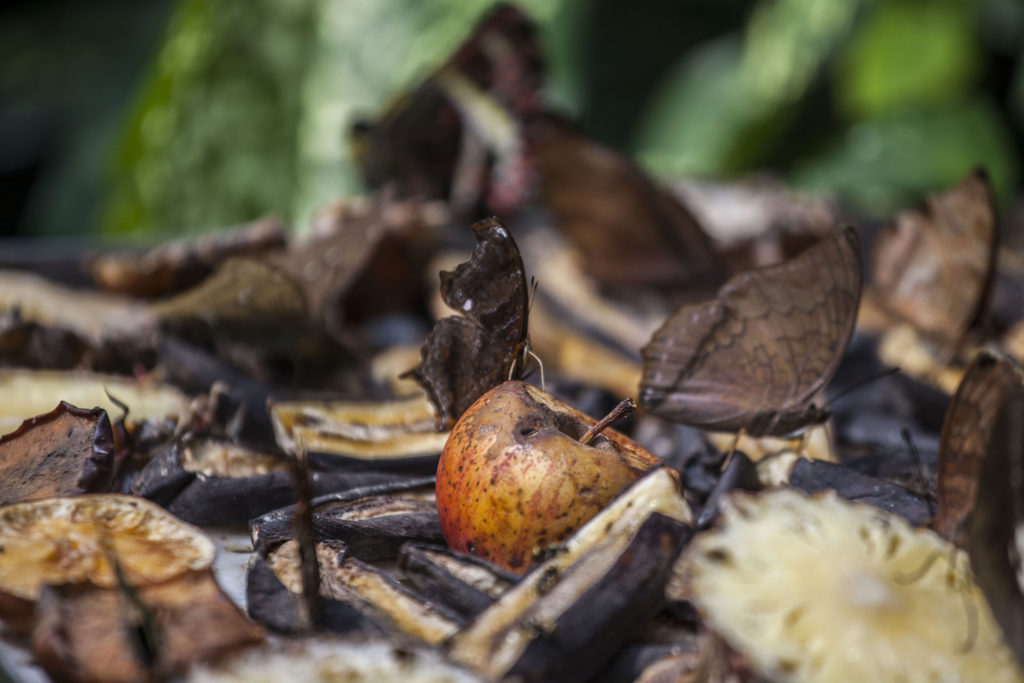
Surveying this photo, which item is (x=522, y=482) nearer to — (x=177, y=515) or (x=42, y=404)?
(x=177, y=515)

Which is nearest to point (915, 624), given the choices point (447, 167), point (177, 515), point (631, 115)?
point (177, 515)

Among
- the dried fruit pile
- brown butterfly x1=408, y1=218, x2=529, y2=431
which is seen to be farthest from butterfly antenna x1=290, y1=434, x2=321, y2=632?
brown butterfly x1=408, y1=218, x2=529, y2=431

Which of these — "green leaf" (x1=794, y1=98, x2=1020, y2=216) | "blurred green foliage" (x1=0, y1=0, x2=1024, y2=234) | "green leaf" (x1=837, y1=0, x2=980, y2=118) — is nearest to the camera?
"blurred green foliage" (x1=0, y1=0, x2=1024, y2=234)

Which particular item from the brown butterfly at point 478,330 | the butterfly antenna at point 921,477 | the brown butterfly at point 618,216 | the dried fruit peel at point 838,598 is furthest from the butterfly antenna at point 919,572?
the brown butterfly at point 618,216

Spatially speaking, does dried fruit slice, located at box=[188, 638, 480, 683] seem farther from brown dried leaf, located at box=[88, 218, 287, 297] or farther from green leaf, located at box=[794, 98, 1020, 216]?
green leaf, located at box=[794, 98, 1020, 216]

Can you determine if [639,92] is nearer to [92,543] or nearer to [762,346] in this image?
[762,346]

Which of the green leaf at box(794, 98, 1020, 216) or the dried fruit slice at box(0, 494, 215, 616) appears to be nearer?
the dried fruit slice at box(0, 494, 215, 616)
